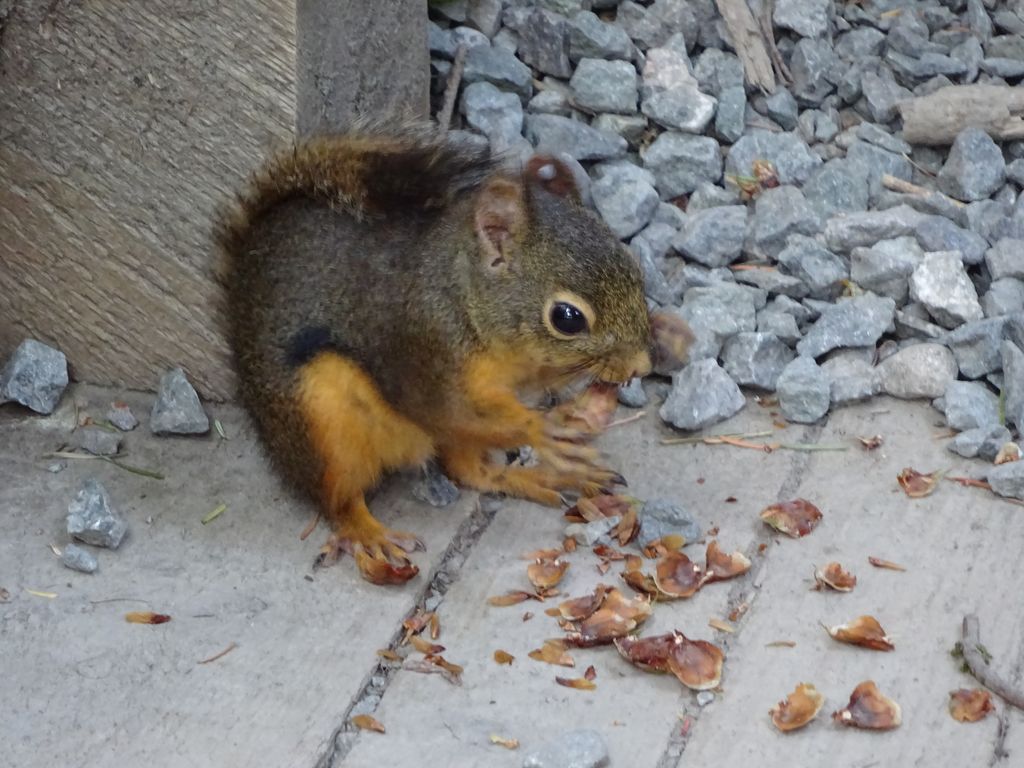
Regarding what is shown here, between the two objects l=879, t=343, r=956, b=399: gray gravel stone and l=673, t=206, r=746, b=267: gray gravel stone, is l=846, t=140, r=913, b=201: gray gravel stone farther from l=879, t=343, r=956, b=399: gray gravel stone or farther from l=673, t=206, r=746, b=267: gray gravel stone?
l=879, t=343, r=956, b=399: gray gravel stone

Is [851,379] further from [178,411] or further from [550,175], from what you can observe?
[178,411]

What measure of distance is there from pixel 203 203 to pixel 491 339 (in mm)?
706

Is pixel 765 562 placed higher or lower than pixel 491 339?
lower

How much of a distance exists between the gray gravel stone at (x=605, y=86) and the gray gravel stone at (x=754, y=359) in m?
0.88

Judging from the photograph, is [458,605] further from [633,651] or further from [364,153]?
[364,153]

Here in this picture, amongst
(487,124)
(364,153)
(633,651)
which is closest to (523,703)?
(633,651)

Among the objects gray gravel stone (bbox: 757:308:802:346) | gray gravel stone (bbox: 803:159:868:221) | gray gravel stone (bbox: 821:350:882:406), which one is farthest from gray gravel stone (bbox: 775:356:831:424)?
gray gravel stone (bbox: 803:159:868:221)

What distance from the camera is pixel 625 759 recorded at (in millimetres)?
2531

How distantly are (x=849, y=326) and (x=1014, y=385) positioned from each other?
14.4 inches

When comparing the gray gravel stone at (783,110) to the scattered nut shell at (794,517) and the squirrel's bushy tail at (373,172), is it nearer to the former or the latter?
the squirrel's bushy tail at (373,172)

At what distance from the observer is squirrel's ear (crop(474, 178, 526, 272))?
2.86 meters

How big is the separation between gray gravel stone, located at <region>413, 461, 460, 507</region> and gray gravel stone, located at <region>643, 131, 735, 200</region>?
3.54 feet

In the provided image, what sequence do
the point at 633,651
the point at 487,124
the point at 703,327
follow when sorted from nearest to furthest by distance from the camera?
the point at 633,651 → the point at 703,327 → the point at 487,124

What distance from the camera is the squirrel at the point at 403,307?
2891 mm
